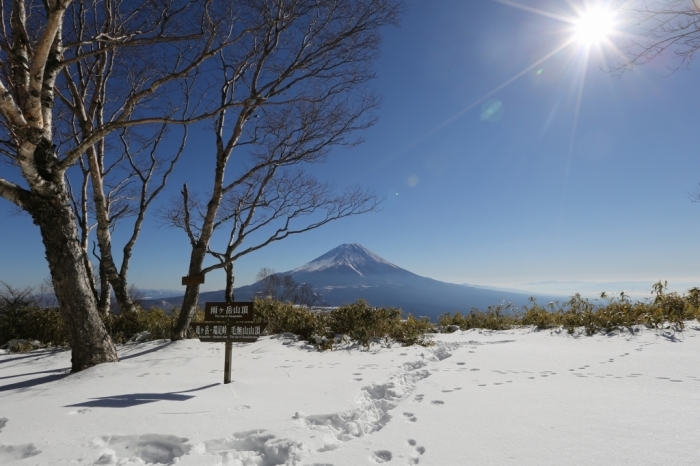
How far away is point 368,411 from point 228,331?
7.55ft

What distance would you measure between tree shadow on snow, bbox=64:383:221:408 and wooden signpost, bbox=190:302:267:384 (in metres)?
0.86

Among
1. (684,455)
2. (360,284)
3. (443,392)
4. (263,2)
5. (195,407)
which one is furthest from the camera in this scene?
(360,284)

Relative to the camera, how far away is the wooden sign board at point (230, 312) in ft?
15.8

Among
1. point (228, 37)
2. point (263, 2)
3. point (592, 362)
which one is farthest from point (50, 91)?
point (592, 362)

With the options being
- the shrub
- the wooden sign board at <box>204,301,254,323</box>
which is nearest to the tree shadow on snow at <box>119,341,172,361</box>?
the shrub

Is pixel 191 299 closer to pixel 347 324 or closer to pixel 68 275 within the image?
pixel 68 275

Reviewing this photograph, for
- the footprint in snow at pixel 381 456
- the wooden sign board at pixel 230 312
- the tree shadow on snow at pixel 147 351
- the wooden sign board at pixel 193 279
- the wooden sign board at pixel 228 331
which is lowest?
the footprint in snow at pixel 381 456

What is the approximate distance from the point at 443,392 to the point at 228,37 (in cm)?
706

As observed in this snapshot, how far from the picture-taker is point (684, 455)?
2221mm

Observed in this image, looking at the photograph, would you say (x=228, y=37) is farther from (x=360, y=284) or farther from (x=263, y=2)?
(x=360, y=284)

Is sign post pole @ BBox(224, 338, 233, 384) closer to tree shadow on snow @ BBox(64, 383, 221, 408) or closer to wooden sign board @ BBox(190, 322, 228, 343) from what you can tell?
wooden sign board @ BBox(190, 322, 228, 343)

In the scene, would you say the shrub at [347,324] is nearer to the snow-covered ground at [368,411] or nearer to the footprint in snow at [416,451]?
the snow-covered ground at [368,411]

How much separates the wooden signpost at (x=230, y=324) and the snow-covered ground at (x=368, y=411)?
55 centimetres

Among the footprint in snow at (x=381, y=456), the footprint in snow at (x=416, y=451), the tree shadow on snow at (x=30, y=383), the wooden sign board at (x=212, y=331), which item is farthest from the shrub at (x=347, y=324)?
the footprint in snow at (x=381, y=456)
